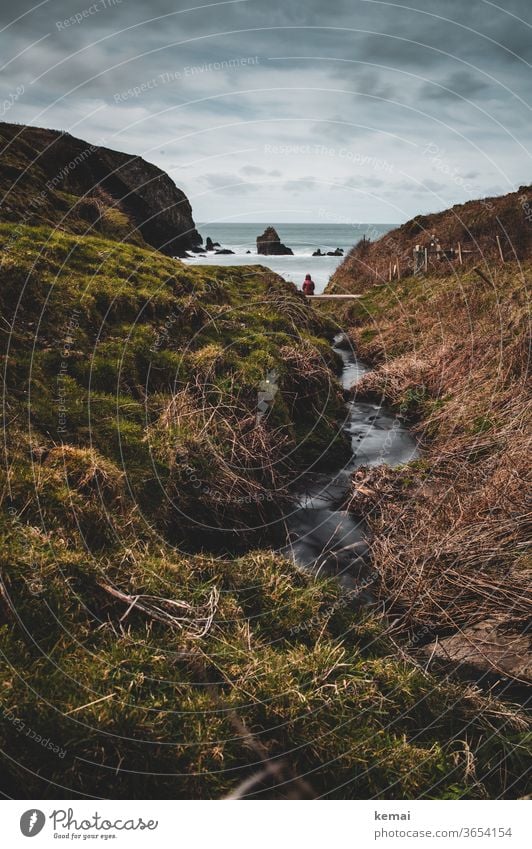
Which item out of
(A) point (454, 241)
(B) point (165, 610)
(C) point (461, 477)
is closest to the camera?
(B) point (165, 610)

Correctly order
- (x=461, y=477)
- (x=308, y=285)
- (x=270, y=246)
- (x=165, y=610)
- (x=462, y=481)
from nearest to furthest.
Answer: (x=165, y=610) → (x=462, y=481) → (x=461, y=477) → (x=308, y=285) → (x=270, y=246)

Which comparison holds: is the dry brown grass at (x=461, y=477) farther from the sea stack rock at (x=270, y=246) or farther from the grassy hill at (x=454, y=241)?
the sea stack rock at (x=270, y=246)

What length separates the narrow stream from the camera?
7.34 meters

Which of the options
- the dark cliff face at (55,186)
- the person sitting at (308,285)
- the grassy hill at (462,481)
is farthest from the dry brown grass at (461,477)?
the person sitting at (308,285)

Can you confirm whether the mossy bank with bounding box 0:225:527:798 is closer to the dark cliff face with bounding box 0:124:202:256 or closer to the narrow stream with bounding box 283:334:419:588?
the narrow stream with bounding box 283:334:419:588

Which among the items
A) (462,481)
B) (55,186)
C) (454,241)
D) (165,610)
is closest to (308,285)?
(454,241)

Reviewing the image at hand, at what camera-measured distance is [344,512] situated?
8.90m

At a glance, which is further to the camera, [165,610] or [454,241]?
[454,241]

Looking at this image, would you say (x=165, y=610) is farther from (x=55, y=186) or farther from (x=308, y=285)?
(x=308, y=285)

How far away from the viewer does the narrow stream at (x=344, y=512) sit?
7340mm

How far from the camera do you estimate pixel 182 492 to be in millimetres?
7203

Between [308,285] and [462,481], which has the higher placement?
[308,285]

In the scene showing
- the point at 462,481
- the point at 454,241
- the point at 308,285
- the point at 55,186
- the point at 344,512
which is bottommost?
the point at 344,512

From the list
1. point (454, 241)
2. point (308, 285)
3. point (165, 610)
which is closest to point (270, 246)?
point (308, 285)
